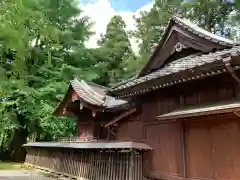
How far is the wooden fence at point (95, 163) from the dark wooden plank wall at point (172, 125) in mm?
573

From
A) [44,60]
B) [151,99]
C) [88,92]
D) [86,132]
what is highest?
[44,60]

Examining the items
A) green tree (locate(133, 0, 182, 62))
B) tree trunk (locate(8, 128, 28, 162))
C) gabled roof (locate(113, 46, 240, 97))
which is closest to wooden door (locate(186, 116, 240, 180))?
gabled roof (locate(113, 46, 240, 97))

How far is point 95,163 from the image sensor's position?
11.0 m

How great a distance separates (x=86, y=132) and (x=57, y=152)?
6.15 ft

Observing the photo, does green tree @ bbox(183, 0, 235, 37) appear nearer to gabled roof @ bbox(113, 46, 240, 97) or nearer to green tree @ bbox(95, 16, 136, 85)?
green tree @ bbox(95, 16, 136, 85)

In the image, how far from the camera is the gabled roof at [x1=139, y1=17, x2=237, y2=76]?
28.1ft

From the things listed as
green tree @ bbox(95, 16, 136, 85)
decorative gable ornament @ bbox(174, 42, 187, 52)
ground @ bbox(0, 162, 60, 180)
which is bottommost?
ground @ bbox(0, 162, 60, 180)

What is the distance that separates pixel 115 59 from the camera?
32.4 meters

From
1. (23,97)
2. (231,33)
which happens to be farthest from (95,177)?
(231,33)

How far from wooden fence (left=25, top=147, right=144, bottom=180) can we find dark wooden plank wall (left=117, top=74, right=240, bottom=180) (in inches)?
22.6

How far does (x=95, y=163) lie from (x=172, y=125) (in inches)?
158

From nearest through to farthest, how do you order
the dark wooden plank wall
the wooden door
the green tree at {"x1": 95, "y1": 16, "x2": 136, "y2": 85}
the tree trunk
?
the wooden door → the dark wooden plank wall → the tree trunk → the green tree at {"x1": 95, "y1": 16, "x2": 136, "y2": 85}

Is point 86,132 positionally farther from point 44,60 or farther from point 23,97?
point 44,60

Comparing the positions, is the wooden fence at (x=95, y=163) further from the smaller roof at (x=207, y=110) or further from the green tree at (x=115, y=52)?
the green tree at (x=115, y=52)
